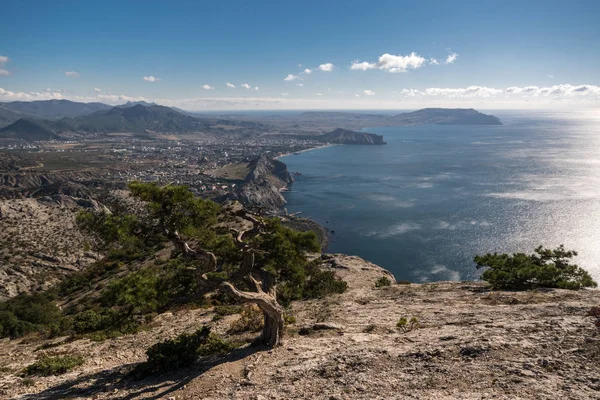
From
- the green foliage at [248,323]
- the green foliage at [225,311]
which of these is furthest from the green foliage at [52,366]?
the green foliage at [225,311]

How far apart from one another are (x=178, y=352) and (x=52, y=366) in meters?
6.59

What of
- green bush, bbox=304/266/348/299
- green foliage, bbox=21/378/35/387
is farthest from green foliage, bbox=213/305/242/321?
green foliage, bbox=21/378/35/387

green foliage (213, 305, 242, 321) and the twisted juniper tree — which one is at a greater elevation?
the twisted juniper tree

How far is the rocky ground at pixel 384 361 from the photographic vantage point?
12547 mm

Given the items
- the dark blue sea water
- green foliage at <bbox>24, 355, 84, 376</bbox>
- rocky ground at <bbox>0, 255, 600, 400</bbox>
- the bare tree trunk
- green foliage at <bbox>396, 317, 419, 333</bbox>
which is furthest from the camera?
the dark blue sea water

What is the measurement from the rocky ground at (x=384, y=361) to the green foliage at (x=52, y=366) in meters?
0.59

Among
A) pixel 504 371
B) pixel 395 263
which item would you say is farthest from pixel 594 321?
pixel 395 263

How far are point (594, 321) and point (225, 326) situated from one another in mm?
19651

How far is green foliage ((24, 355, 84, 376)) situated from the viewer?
56.2 feet

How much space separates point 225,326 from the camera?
22281 mm

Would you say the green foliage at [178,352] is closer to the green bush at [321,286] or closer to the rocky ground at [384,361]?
the rocky ground at [384,361]

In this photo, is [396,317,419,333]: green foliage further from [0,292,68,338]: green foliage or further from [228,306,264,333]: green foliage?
[0,292,68,338]: green foliage

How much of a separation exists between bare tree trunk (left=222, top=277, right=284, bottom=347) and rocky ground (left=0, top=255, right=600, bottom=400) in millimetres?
574

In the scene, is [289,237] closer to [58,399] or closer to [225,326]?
[225,326]
